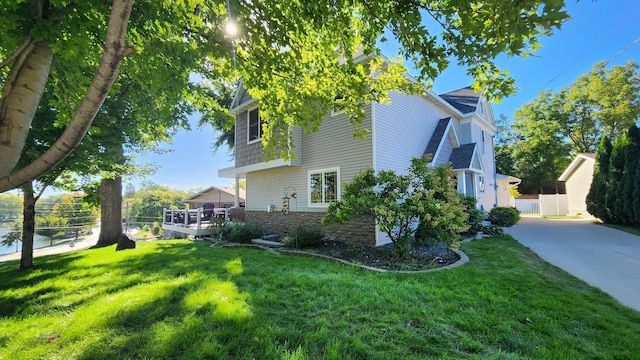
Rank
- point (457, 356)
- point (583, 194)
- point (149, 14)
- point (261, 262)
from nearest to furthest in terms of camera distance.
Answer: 1. point (457, 356)
2. point (149, 14)
3. point (261, 262)
4. point (583, 194)

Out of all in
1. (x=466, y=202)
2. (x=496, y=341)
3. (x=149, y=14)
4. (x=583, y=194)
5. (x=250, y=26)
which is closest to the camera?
(x=496, y=341)

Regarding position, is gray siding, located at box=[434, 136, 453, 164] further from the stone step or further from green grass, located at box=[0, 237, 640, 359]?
the stone step

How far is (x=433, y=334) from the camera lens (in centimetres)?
309

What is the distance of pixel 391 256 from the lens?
7.12 m

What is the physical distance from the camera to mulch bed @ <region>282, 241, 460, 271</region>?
20.8 feet


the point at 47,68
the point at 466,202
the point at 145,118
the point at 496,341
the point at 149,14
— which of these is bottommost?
the point at 496,341

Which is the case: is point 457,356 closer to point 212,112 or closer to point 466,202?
point 212,112

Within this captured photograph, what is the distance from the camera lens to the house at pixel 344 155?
9211 millimetres

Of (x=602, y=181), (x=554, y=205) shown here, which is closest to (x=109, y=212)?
(x=602, y=181)

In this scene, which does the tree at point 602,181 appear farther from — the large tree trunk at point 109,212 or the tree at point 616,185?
the large tree trunk at point 109,212

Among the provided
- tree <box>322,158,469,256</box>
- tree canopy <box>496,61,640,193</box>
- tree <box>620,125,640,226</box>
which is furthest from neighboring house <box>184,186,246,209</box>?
tree canopy <box>496,61,640,193</box>

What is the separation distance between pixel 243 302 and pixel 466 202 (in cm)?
1043

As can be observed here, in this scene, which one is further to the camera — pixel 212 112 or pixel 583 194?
pixel 583 194

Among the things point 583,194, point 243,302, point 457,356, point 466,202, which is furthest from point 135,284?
point 583,194
